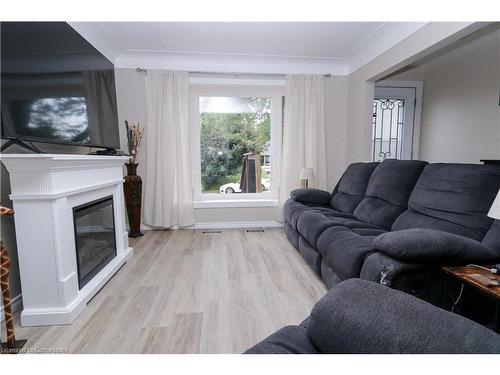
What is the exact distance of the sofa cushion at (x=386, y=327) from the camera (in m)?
0.59

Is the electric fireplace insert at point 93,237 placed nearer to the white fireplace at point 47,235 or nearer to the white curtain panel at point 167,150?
the white fireplace at point 47,235

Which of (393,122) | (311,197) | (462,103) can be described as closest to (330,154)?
(311,197)

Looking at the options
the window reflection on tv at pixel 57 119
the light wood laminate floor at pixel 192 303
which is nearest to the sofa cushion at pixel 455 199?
the light wood laminate floor at pixel 192 303

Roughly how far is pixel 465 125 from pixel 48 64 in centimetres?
464

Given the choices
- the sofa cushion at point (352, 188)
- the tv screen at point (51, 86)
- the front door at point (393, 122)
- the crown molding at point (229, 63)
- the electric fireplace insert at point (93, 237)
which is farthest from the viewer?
the front door at point (393, 122)

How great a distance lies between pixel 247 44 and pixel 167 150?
1.66m

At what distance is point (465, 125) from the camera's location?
360cm

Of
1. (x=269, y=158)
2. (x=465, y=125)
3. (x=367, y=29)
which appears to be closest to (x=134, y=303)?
(x=269, y=158)

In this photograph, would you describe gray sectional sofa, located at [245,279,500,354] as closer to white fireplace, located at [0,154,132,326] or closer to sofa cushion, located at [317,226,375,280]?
sofa cushion, located at [317,226,375,280]

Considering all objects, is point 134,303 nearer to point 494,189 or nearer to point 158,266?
point 158,266

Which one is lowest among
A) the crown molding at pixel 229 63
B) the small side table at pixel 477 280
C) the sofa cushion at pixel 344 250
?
the sofa cushion at pixel 344 250

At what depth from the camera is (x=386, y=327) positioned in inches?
26.1

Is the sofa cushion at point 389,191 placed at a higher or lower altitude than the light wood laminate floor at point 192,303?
Answer: higher

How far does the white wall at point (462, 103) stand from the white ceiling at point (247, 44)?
1237 mm
